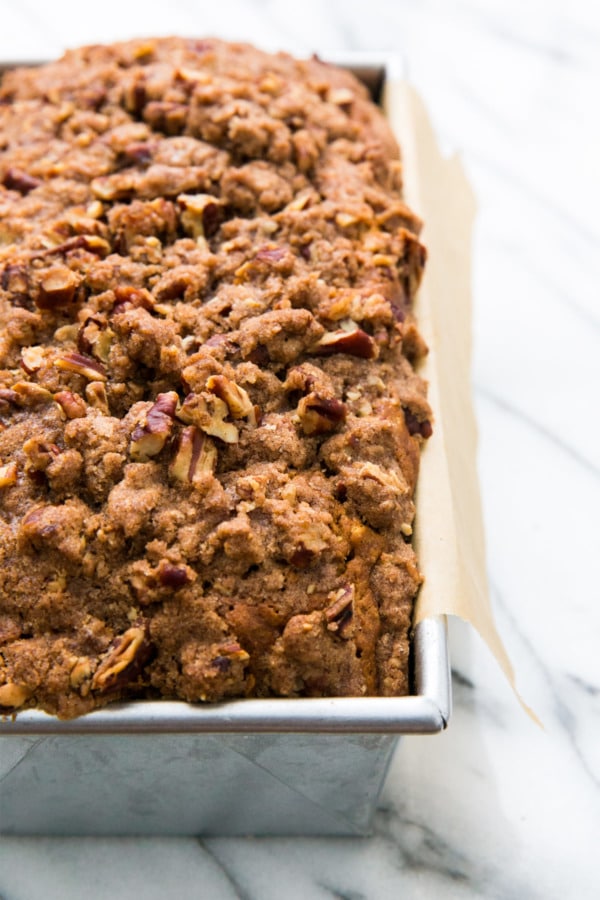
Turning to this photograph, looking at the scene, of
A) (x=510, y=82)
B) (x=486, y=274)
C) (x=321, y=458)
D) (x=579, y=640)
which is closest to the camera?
(x=321, y=458)

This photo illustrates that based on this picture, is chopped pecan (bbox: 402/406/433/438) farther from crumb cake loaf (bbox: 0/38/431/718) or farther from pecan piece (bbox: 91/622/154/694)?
pecan piece (bbox: 91/622/154/694)

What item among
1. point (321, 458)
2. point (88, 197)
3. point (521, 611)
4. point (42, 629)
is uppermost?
point (88, 197)

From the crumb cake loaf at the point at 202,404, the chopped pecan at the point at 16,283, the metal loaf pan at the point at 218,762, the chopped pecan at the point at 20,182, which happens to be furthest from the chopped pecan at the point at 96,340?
the metal loaf pan at the point at 218,762

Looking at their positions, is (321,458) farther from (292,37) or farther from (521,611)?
(292,37)

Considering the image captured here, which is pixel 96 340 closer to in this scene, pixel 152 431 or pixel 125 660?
pixel 152 431

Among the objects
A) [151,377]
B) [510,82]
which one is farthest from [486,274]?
[151,377]

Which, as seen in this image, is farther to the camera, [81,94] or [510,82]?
[510,82]

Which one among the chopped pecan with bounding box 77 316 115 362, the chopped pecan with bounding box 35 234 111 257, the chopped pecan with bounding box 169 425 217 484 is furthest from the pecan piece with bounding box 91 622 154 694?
the chopped pecan with bounding box 35 234 111 257

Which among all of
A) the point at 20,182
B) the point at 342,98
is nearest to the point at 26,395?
the point at 20,182
